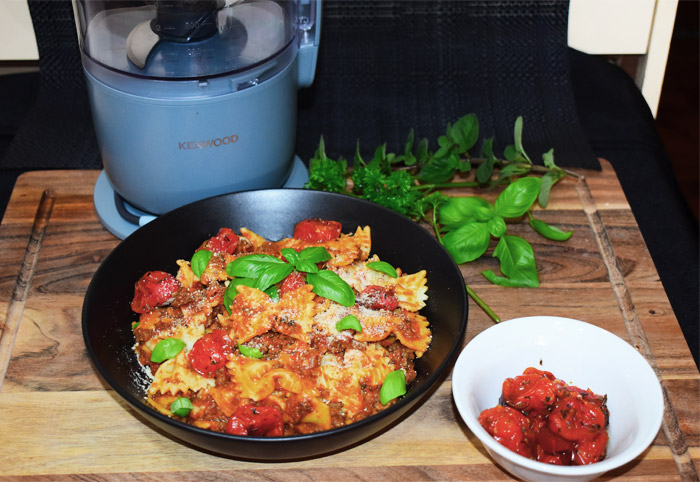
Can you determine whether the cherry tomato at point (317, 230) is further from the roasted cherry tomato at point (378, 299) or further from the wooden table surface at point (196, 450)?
the wooden table surface at point (196, 450)

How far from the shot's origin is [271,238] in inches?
56.0

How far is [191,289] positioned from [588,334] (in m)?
0.63

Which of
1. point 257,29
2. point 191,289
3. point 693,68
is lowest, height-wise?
point 693,68

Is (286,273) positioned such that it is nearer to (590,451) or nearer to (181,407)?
(181,407)

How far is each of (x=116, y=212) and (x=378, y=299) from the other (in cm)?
59

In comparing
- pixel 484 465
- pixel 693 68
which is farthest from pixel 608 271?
pixel 693 68

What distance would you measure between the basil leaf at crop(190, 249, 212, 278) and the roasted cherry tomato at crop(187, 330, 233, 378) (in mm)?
159

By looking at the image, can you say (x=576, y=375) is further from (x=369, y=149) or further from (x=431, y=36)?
(x=431, y=36)

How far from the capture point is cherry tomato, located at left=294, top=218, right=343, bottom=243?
4.34ft

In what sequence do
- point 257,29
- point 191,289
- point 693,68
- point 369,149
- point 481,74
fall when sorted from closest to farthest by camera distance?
1. point 191,289
2. point 257,29
3. point 369,149
4. point 481,74
5. point 693,68

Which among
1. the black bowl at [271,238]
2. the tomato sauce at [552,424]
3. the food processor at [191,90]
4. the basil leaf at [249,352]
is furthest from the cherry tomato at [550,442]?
the food processor at [191,90]

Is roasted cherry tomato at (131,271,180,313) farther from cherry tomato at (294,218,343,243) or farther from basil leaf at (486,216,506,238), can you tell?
basil leaf at (486,216,506,238)

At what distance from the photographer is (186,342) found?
1.17 meters

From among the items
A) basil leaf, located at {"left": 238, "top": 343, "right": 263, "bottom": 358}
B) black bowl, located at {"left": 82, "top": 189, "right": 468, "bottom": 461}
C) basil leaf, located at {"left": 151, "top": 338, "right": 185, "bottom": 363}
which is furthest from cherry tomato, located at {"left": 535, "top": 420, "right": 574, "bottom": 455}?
basil leaf, located at {"left": 151, "top": 338, "right": 185, "bottom": 363}
